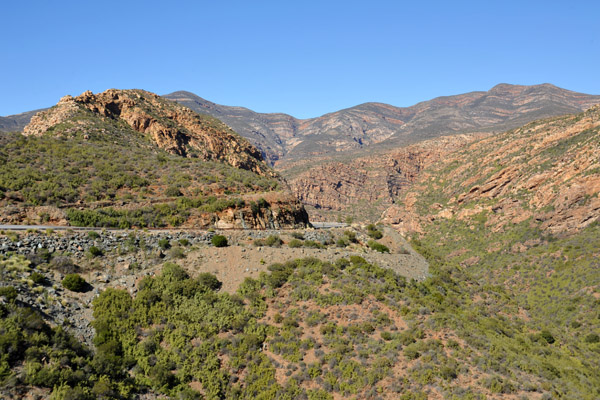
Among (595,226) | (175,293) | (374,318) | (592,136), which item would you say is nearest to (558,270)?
(595,226)

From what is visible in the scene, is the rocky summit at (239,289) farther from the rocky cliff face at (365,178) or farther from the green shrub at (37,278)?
the rocky cliff face at (365,178)

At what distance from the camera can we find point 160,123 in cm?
5581

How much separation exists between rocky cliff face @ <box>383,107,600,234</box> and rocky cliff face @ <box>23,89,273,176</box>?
3931cm

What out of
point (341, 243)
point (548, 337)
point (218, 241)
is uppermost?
point (218, 241)

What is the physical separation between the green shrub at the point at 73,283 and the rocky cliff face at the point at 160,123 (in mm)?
34742

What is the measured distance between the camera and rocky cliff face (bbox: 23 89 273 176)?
5138 centimetres

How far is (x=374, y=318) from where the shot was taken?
69.1ft

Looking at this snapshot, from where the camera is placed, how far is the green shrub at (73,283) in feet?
63.8

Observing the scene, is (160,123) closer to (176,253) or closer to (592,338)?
(176,253)

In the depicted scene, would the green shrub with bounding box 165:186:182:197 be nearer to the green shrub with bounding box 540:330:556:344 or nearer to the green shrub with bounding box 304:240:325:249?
the green shrub with bounding box 304:240:325:249

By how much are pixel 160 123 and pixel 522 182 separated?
61601mm

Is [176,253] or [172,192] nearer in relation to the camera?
[176,253]

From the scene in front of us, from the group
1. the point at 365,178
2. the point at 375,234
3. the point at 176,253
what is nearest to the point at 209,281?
the point at 176,253

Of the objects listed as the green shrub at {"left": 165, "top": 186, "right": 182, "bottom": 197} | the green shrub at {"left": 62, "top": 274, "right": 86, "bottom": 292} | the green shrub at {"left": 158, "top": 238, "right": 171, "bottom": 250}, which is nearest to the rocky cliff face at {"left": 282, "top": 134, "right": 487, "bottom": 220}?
the green shrub at {"left": 165, "top": 186, "right": 182, "bottom": 197}
